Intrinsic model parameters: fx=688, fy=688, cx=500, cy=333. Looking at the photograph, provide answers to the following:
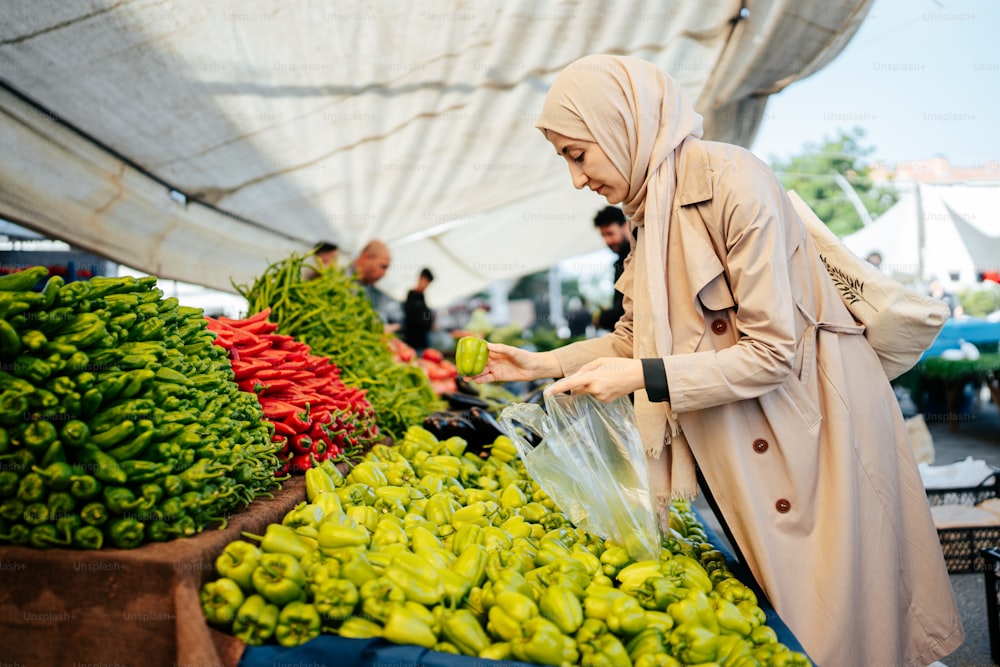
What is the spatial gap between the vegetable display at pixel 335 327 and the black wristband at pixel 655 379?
188 cm

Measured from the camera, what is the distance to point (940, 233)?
12.8 m

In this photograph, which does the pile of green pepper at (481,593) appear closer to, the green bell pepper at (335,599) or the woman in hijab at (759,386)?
the green bell pepper at (335,599)

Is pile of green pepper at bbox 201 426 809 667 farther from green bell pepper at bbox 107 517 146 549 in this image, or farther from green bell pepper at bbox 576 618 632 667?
green bell pepper at bbox 107 517 146 549

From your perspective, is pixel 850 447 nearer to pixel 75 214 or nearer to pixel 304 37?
pixel 304 37

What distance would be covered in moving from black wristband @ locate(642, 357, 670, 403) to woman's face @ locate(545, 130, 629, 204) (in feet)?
1.60

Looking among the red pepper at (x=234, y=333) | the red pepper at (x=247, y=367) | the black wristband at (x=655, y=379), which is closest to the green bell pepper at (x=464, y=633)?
the black wristband at (x=655, y=379)

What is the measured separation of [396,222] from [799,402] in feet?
22.8

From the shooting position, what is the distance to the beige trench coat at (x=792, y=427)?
1808 millimetres

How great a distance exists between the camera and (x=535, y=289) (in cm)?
3825

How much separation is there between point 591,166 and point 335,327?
82.3 inches

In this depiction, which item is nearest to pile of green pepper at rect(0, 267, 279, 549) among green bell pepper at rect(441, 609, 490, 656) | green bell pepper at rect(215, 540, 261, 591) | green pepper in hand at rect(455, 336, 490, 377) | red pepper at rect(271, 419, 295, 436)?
green bell pepper at rect(215, 540, 261, 591)

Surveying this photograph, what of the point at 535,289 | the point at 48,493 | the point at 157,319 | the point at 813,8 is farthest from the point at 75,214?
the point at 535,289

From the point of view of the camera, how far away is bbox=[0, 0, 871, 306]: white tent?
148 inches

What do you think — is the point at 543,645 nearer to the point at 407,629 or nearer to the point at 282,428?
the point at 407,629
